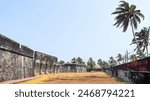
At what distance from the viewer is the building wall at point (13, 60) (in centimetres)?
2005

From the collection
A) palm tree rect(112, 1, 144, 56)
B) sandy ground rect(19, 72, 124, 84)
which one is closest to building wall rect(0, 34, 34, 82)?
sandy ground rect(19, 72, 124, 84)

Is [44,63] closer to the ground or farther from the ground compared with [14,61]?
farther from the ground

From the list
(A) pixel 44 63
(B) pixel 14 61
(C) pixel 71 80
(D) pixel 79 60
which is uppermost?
(D) pixel 79 60

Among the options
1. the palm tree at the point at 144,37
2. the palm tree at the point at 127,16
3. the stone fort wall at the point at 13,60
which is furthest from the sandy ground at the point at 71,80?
the palm tree at the point at 144,37

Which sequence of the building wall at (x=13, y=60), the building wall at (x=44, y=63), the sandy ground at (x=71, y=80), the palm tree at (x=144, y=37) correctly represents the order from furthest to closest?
the palm tree at (x=144, y=37) < the building wall at (x=44, y=63) < the sandy ground at (x=71, y=80) < the building wall at (x=13, y=60)

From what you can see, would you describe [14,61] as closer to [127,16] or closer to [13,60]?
[13,60]

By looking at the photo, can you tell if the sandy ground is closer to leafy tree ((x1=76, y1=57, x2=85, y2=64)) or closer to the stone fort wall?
the stone fort wall

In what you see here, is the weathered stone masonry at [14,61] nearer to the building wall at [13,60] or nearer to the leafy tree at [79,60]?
the building wall at [13,60]

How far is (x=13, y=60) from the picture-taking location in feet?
75.2

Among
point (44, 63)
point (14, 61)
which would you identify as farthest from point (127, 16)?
point (14, 61)

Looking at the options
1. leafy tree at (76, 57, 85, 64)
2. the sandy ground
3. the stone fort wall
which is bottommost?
the sandy ground

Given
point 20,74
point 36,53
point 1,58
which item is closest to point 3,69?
point 1,58

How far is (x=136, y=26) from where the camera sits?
5016 centimetres

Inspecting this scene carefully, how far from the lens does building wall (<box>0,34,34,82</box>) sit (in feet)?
65.8
